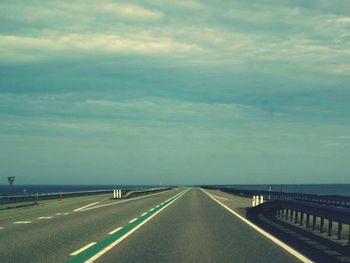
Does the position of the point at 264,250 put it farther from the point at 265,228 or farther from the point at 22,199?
the point at 22,199

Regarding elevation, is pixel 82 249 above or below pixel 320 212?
below

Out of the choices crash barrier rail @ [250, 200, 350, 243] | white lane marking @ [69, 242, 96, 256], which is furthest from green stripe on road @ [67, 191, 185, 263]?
crash barrier rail @ [250, 200, 350, 243]

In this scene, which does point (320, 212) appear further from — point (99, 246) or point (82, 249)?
point (82, 249)

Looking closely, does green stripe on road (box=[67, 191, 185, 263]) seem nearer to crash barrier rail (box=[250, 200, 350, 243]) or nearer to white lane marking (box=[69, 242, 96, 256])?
white lane marking (box=[69, 242, 96, 256])

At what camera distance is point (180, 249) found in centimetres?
1286

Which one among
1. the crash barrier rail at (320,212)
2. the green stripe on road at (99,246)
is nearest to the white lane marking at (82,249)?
the green stripe on road at (99,246)

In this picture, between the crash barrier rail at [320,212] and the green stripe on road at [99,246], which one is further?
the crash barrier rail at [320,212]

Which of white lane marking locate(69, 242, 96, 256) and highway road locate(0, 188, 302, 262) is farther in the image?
white lane marking locate(69, 242, 96, 256)

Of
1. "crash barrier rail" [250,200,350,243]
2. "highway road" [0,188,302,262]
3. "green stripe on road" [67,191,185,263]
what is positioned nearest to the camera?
"green stripe on road" [67,191,185,263]

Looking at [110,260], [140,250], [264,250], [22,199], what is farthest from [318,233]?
[22,199]

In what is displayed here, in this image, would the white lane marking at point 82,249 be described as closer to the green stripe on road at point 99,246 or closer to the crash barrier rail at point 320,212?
the green stripe on road at point 99,246

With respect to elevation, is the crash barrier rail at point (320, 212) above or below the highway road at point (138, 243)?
above

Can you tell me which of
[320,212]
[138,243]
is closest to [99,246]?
[138,243]

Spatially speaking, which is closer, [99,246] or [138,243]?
[99,246]
